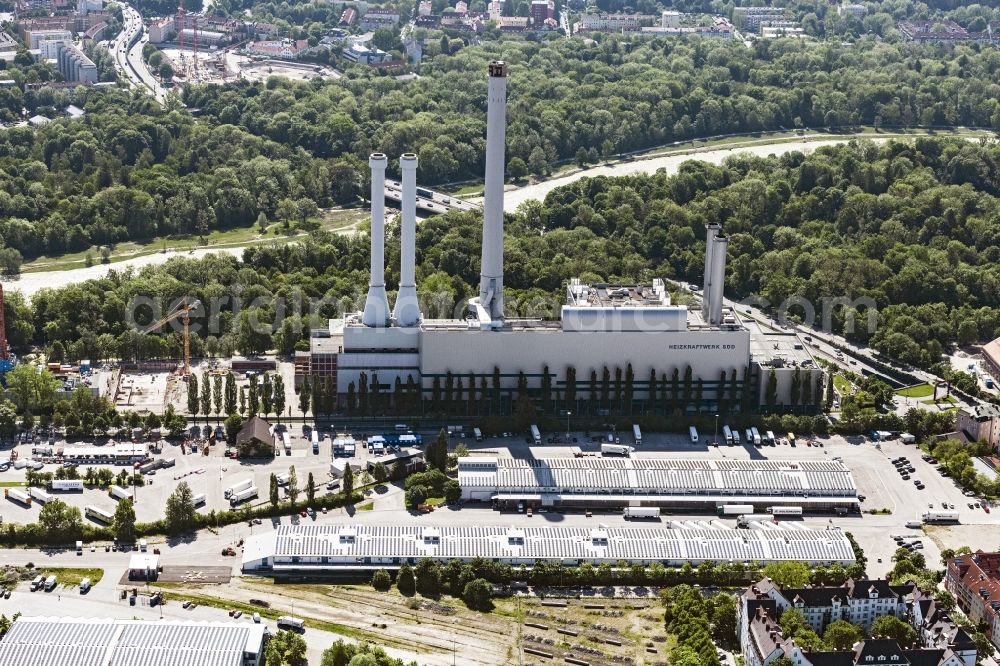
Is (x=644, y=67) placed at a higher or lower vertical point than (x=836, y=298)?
higher

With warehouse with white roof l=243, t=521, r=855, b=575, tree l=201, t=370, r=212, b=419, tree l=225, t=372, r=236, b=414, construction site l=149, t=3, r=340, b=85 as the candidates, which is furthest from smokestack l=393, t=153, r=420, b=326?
construction site l=149, t=3, r=340, b=85

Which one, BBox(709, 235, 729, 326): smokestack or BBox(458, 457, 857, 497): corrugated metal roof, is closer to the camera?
BBox(458, 457, 857, 497): corrugated metal roof

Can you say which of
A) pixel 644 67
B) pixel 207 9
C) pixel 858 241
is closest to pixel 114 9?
pixel 207 9

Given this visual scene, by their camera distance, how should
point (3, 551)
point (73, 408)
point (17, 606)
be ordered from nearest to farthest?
point (17, 606) < point (3, 551) < point (73, 408)

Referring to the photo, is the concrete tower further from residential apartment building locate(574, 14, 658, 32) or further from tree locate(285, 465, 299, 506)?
residential apartment building locate(574, 14, 658, 32)

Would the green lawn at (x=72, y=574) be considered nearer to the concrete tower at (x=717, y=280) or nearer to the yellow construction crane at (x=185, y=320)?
the yellow construction crane at (x=185, y=320)

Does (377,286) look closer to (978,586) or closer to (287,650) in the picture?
(287,650)

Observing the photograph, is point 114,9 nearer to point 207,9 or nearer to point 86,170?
point 207,9

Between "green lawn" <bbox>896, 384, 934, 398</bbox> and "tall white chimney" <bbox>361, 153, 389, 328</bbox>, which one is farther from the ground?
"tall white chimney" <bbox>361, 153, 389, 328</bbox>
